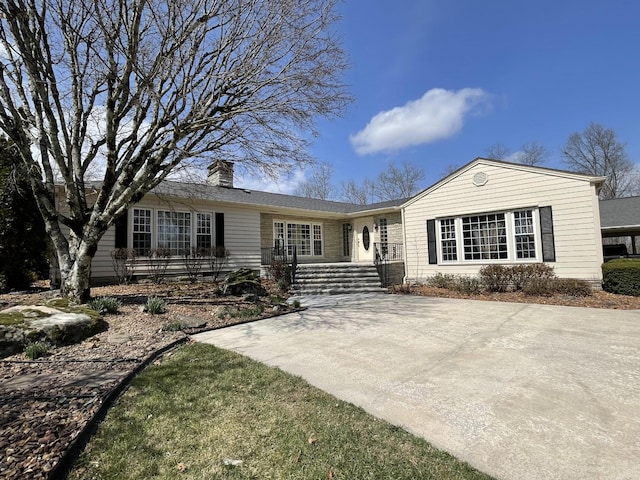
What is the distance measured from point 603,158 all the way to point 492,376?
36.4 m

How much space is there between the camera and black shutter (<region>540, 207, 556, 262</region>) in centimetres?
965

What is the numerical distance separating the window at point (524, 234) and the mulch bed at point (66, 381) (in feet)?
10.9

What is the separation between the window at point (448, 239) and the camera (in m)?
11.7

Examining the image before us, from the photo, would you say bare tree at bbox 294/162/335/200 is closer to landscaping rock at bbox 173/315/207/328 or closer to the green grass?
landscaping rock at bbox 173/315/207/328

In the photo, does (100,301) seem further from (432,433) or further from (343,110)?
(343,110)

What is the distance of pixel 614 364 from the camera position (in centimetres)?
362

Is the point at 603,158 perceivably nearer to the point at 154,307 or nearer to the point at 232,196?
the point at 232,196

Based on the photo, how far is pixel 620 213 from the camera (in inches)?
543

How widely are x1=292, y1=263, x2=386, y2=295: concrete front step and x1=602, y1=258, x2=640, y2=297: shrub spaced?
626cm

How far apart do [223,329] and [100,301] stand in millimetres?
2644

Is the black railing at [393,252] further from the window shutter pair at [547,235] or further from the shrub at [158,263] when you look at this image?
the shrub at [158,263]

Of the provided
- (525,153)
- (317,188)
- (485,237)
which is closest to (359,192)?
(317,188)

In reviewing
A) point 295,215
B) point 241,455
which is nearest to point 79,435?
point 241,455

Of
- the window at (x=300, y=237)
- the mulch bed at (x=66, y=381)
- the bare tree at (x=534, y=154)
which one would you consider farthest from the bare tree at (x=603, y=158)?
the mulch bed at (x=66, y=381)
